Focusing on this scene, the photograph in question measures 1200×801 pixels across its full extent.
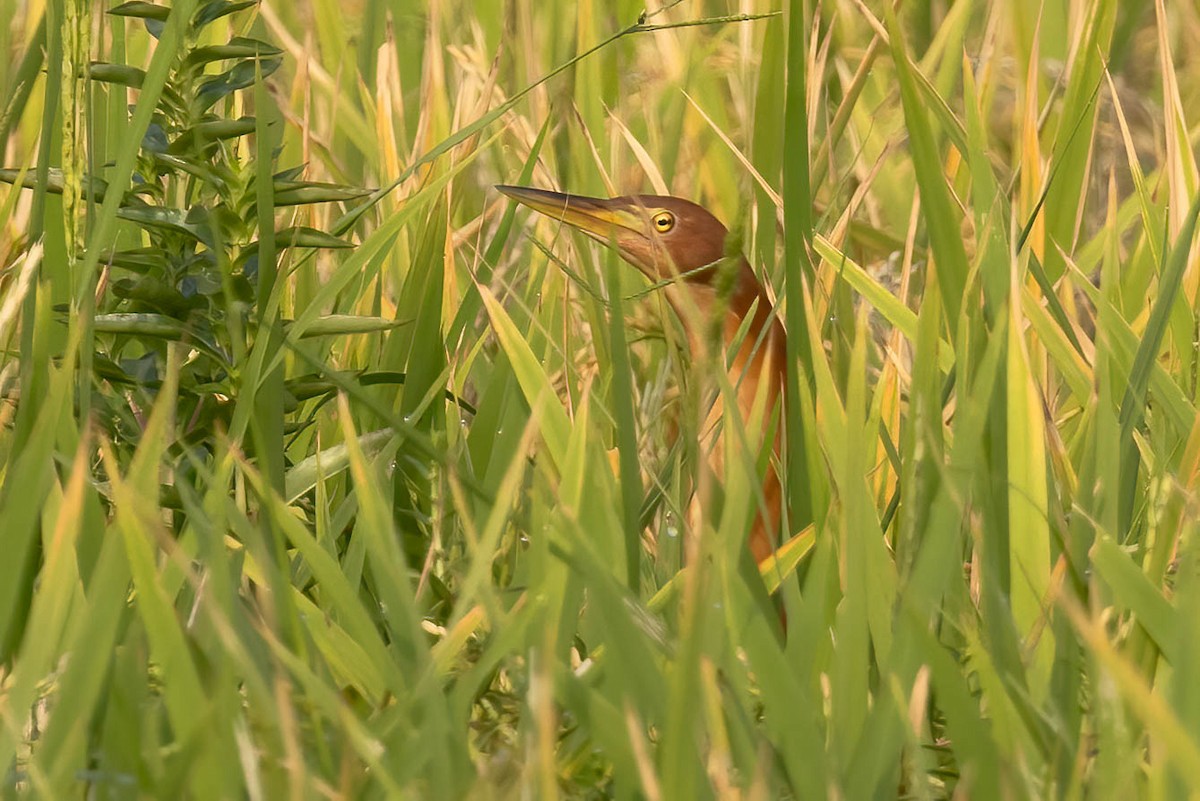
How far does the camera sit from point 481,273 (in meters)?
2.14

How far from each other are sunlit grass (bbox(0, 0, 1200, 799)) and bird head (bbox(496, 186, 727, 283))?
61 millimetres

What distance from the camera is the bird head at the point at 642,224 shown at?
1.98m

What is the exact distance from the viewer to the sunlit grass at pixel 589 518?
1.00 meters

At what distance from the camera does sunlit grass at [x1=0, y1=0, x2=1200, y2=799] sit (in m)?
1.00

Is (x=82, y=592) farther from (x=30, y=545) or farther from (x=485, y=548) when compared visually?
(x=485, y=548)

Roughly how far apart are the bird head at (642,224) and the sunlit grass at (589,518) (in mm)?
61

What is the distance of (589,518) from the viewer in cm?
127

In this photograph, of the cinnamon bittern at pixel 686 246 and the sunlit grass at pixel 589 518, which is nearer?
the sunlit grass at pixel 589 518

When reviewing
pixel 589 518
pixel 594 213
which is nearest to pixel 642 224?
pixel 594 213

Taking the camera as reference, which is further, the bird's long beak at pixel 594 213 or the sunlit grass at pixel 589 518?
the bird's long beak at pixel 594 213

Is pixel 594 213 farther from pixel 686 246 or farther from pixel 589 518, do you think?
pixel 589 518

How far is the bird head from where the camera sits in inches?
78.1

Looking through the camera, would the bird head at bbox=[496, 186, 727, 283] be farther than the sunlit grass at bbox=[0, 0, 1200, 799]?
Yes

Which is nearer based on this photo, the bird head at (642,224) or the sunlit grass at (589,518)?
the sunlit grass at (589,518)
